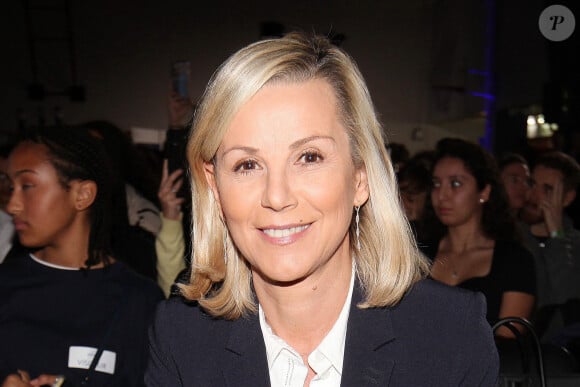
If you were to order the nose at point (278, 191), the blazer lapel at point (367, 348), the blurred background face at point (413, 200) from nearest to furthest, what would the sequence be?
the nose at point (278, 191) → the blazer lapel at point (367, 348) → the blurred background face at point (413, 200)

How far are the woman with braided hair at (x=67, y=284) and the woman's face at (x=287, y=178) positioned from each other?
107cm

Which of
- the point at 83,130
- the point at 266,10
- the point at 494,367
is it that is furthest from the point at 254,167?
the point at 266,10

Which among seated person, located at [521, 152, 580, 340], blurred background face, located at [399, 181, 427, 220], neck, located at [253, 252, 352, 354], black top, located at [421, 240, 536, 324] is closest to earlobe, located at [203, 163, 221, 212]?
neck, located at [253, 252, 352, 354]

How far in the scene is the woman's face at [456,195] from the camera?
148 inches

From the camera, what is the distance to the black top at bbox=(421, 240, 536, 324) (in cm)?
338

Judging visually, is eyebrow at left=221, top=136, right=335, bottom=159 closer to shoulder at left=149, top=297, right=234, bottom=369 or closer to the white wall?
shoulder at left=149, top=297, right=234, bottom=369

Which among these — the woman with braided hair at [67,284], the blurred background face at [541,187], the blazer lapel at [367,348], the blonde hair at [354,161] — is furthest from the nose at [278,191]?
the blurred background face at [541,187]

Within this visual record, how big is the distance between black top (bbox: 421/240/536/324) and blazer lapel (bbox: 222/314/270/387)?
174cm

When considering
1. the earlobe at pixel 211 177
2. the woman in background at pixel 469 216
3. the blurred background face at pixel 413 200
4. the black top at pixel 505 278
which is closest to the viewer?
the earlobe at pixel 211 177

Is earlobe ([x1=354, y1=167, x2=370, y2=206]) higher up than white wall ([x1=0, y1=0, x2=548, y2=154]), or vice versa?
white wall ([x1=0, y1=0, x2=548, y2=154])

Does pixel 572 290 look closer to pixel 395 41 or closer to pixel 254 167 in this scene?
pixel 254 167

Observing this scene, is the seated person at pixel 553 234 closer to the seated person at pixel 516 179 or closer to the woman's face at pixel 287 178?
the seated person at pixel 516 179

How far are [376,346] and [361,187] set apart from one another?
1.27ft

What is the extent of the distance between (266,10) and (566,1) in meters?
7.93
